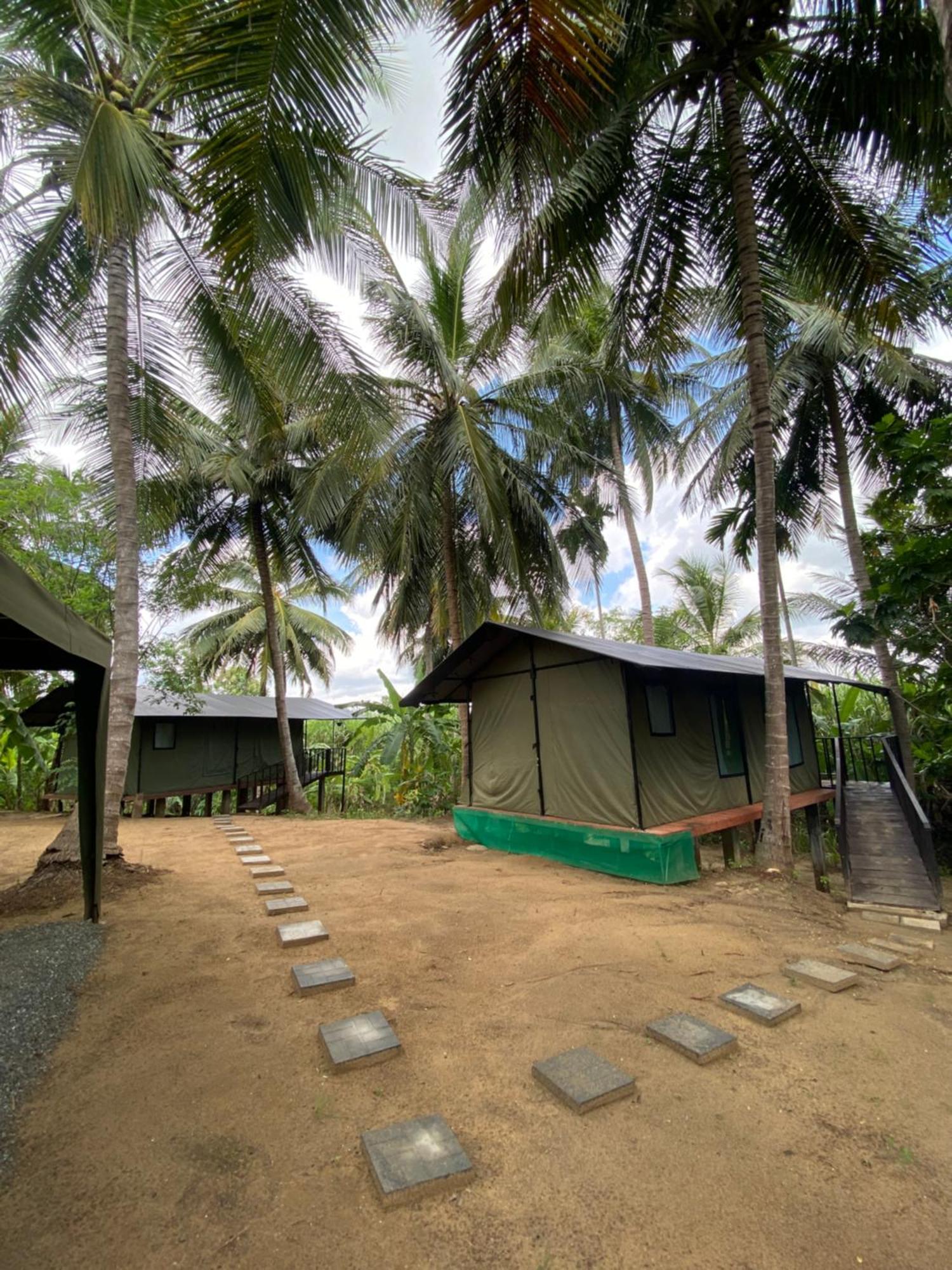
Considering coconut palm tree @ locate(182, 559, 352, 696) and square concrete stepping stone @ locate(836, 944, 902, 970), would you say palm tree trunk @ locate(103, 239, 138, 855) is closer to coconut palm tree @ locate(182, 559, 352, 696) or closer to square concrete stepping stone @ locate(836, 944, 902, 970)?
square concrete stepping stone @ locate(836, 944, 902, 970)

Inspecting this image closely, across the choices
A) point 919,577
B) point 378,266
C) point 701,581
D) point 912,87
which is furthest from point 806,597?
point 378,266

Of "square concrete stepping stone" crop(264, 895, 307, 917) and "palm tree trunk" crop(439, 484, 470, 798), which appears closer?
"square concrete stepping stone" crop(264, 895, 307, 917)

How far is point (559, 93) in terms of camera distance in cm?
342

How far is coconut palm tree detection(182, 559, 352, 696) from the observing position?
21594 mm

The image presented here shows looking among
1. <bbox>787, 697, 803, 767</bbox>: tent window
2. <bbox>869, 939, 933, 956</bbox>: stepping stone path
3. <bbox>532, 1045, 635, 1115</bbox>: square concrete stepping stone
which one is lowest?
<bbox>869, 939, 933, 956</bbox>: stepping stone path

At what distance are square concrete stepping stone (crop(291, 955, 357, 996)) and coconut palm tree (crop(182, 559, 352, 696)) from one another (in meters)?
16.3

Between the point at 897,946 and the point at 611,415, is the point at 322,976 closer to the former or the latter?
the point at 897,946

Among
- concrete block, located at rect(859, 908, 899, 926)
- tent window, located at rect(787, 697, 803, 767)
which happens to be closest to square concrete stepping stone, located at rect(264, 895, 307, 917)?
concrete block, located at rect(859, 908, 899, 926)

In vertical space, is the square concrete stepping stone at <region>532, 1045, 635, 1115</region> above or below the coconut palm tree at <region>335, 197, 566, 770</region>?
below

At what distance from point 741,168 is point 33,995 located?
9.86m

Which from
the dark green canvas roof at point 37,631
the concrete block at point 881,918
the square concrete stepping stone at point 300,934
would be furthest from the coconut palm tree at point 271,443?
the concrete block at point 881,918

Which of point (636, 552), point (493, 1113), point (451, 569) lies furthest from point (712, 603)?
point (493, 1113)

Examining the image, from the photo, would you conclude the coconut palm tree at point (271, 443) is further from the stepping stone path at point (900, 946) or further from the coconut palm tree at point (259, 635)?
the stepping stone path at point (900, 946)

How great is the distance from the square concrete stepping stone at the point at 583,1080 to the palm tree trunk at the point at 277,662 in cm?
1236
